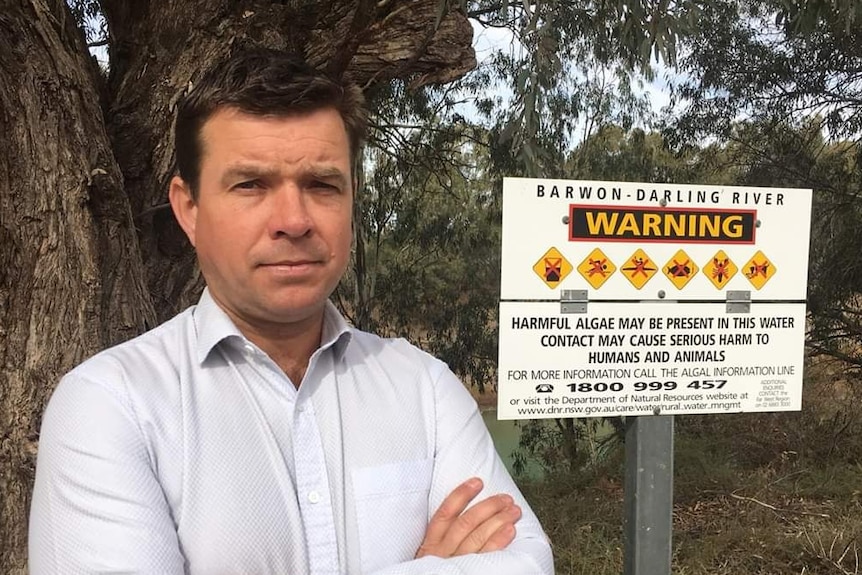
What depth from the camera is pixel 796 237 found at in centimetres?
229

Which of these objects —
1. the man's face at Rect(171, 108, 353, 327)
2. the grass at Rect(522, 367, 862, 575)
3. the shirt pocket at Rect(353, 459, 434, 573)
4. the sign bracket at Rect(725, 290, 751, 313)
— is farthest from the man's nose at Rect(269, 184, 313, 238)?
the grass at Rect(522, 367, 862, 575)

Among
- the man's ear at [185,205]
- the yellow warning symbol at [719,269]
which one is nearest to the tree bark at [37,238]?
the man's ear at [185,205]

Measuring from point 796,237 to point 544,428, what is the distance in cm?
626

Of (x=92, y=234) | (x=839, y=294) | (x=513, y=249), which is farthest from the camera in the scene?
(x=839, y=294)

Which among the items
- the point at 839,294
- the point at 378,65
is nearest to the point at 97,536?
the point at 378,65

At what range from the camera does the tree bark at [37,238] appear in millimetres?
2162

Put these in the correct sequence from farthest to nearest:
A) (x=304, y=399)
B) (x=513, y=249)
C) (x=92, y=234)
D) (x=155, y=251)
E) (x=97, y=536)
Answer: (x=155, y=251)
(x=92, y=234)
(x=513, y=249)
(x=304, y=399)
(x=97, y=536)

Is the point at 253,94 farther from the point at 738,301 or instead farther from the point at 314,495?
the point at 738,301

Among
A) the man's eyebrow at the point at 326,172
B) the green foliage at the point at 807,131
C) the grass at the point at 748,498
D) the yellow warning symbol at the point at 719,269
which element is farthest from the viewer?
the green foliage at the point at 807,131

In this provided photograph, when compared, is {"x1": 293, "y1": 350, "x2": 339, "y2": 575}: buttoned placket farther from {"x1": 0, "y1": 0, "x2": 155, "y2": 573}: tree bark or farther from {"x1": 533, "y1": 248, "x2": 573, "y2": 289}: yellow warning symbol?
{"x1": 0, "y1": 0, "x2": 155, "y2": 573}: tree bark

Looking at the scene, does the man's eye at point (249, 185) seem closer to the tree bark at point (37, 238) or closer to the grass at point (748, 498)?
the tree bark at point (37, 238)

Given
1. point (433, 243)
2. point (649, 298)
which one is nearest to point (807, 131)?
point (433, 243)

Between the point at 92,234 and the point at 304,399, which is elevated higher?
the point at 92,234

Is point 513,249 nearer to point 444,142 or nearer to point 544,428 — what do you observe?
point 444,142
